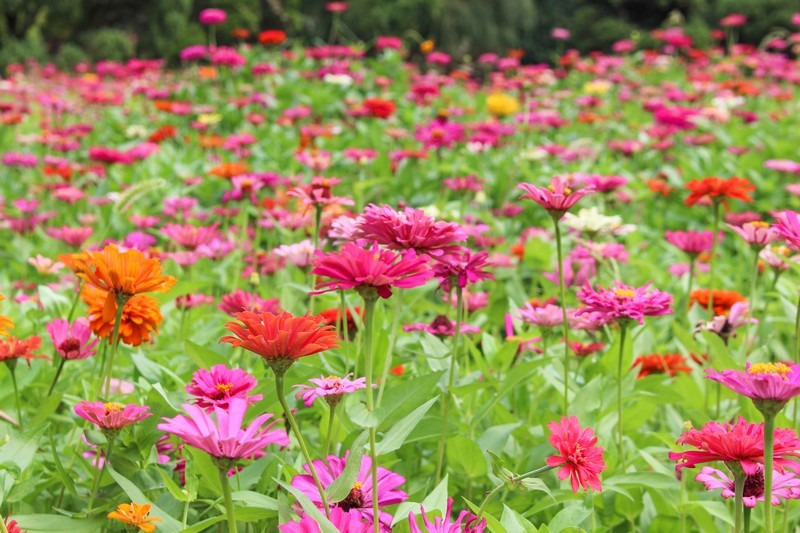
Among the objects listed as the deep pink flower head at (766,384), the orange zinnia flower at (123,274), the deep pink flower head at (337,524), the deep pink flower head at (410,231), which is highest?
the deep pink flower head at (410,231)

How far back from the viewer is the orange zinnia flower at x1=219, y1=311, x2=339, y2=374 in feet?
2.64

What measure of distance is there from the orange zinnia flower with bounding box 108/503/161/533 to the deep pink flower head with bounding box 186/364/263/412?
4.9 inches

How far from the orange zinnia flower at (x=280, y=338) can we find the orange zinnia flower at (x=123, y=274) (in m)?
0.26

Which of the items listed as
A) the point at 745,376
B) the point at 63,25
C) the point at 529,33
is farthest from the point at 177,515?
the point at 63,25

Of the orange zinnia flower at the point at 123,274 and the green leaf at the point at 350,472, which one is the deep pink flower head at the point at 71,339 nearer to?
the orange zinnia flower at the point at 123,274

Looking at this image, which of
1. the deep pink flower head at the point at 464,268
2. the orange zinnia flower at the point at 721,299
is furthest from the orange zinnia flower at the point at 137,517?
the orange zinnia flower at the point at 721,299

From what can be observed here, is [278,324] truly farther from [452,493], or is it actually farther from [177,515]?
[452,493]

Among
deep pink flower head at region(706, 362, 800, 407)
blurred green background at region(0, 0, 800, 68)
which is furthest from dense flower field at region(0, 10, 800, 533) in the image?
blurred green background at region(0, 0, 800, 68)

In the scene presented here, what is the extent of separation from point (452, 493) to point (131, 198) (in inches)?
33.8

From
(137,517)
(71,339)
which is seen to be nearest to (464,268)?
(137,517)

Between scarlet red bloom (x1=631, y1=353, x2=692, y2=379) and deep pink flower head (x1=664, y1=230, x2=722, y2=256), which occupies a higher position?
deep pink flower head (x1=664, y1=230, x2=722, y2=256)

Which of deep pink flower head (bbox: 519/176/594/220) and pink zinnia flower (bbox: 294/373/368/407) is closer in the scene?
pink zinnia flower (bbox: 294/373/368/407)

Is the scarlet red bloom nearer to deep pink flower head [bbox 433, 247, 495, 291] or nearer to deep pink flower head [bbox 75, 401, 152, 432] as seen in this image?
deep pink flower head [bbox 433, 247, 495, 291]

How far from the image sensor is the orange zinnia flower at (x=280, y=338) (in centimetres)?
80
